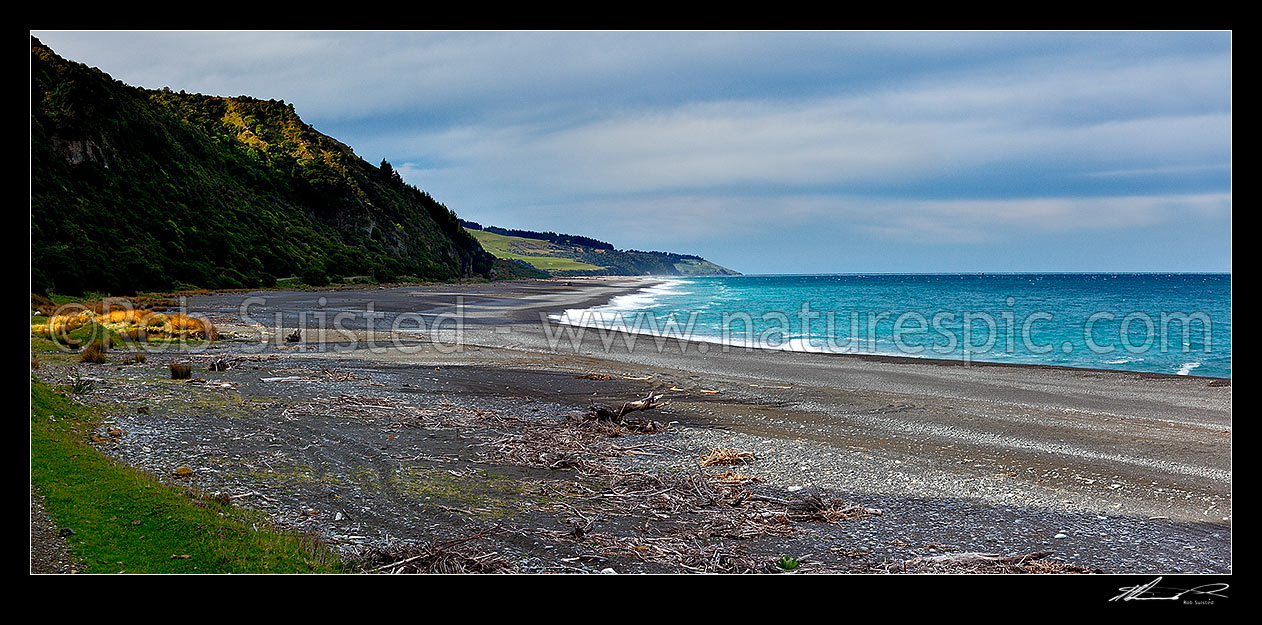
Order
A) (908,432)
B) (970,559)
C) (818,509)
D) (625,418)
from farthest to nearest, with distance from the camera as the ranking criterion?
(625,418)
(908,432)
(818,509)
(970,559)

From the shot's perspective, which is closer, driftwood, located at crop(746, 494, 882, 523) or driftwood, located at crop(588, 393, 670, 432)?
driftwood, located at crop(746, 494, 882, 523)

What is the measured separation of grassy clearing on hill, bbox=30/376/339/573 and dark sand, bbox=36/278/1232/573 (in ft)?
3.19

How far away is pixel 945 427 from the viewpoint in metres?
12.2

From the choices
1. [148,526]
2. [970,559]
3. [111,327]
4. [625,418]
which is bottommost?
[970,559]

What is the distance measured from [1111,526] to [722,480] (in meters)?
4.33

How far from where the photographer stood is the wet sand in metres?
7.11

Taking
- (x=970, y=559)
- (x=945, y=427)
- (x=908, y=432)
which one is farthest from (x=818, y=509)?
(x=945, y=427)

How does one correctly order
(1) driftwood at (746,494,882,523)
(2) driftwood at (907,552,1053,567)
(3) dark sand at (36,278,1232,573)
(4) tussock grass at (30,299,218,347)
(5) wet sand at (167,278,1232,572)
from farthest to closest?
(4) tussock grass at (30,299,218,347)
(5) wet sand at (167,278,1232,572)
(1) driftwood at (746,494,882,523)
(3) dark sand at (36,278,1232,573)
(2) driftwood at (907,552,1053,567)

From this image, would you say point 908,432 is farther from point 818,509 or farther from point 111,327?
point 111,327

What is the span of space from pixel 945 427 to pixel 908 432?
3.35 ft

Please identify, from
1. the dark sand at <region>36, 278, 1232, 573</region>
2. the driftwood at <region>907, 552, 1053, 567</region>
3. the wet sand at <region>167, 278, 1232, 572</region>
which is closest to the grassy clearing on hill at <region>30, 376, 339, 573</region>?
the dark sand at <region>36, 278, 1232, 573</region>

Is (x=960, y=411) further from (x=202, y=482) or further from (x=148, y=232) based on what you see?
(x=148, y=232)

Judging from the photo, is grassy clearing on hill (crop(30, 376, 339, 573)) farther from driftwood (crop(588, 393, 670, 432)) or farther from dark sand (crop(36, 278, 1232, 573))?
driftwood (crop(588, 393, 670, 432))
